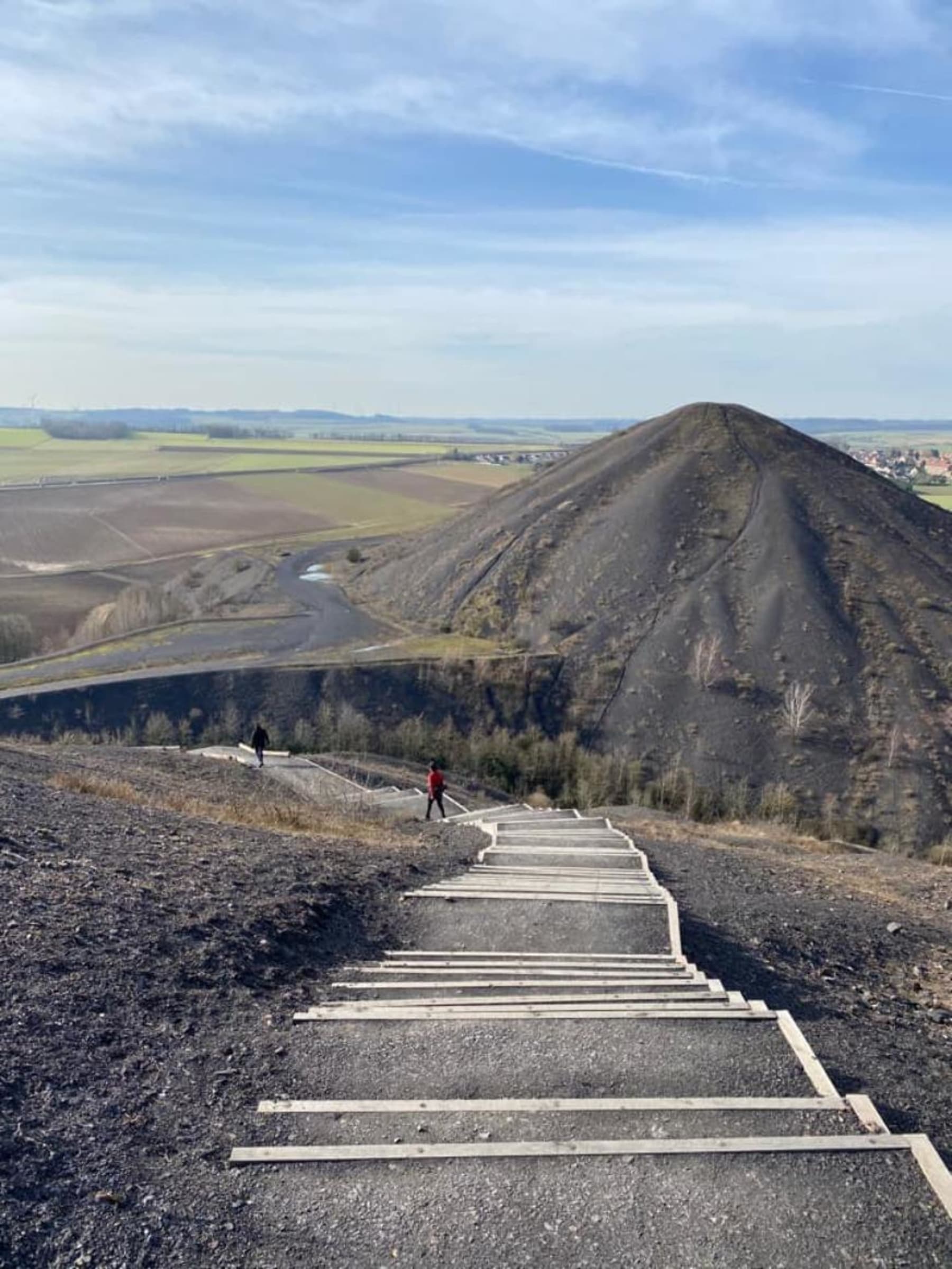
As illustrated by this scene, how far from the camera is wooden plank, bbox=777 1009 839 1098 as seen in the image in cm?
670

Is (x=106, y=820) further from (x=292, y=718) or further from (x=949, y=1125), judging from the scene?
(x=292, y=718)

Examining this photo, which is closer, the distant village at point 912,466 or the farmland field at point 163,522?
the farmland field at point 163,522

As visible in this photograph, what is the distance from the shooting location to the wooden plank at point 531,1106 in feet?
20.5

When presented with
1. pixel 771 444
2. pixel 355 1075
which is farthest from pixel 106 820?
pixel 771 444

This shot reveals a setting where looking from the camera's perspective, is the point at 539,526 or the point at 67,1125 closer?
the point at 67,1125

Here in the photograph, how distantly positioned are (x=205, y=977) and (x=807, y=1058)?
485 centimetres

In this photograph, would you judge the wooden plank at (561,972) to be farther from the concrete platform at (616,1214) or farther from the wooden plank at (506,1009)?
the concrete platform at (616,1214)

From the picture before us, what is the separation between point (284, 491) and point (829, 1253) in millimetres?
111500

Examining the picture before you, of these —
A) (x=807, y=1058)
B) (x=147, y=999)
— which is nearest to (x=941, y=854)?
(x=807, y=1058)

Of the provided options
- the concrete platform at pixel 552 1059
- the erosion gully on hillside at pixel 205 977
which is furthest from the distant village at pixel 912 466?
the concrete platform at pixel 552 1059

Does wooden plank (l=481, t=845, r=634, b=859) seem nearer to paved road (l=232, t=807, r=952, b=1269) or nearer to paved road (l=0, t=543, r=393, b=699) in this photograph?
paved road (l=232, t=807, r=952, b=1269)

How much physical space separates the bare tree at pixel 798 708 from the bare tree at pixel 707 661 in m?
2.98

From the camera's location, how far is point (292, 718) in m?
36.6

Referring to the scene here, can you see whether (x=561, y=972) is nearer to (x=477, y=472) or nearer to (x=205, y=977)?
(x=205, y=977)
